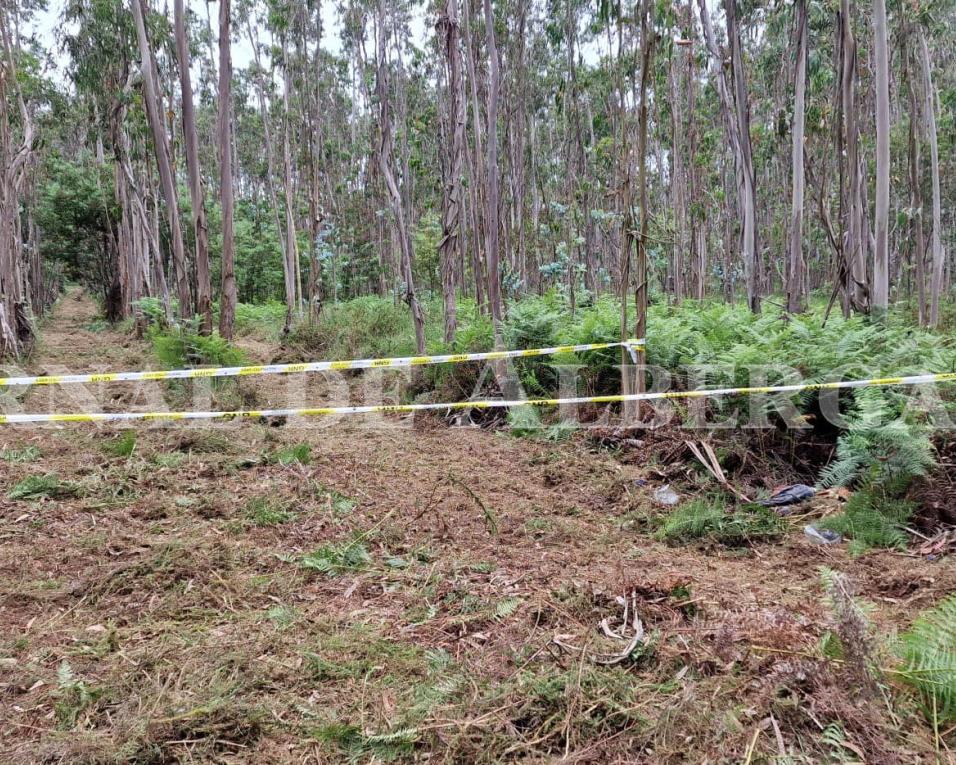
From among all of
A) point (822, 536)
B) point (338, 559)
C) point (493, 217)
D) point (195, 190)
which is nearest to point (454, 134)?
point (493, 217)

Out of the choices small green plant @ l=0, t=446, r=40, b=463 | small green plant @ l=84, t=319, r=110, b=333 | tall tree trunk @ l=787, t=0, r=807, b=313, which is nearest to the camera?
small green plant @ l=0, t=446, r=40, b=463

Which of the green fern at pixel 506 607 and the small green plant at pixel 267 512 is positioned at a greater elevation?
the small green plant at pixel 267 512

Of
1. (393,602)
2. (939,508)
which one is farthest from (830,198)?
(393,602)

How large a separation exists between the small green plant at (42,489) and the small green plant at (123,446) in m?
0.84

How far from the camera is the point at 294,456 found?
6102 millimetres

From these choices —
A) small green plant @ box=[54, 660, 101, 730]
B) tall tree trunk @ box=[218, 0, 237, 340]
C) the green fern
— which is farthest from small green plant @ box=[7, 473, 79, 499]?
tall tree trunk @ box=[218, 0, 237, 340]

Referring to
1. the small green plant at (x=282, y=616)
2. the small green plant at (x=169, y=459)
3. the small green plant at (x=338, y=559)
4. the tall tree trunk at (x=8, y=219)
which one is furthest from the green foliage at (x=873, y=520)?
the tall tree trunk at (x=8, y=219)

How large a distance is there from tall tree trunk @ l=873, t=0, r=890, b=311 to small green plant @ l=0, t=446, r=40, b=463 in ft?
33.0

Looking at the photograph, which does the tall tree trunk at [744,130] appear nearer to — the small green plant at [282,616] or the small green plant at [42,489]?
the small green plant at [282,616]

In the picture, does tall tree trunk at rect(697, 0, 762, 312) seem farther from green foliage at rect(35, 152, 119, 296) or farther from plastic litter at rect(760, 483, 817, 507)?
green foliage at rect(35, 152, 119, 296)

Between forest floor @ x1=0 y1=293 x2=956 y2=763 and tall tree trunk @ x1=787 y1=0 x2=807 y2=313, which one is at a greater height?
tall tree trunk @ x1=787 y1=0 x2=807 y2=313

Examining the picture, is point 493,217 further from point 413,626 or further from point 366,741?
point 366,741

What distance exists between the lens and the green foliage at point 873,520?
4082 millimetres

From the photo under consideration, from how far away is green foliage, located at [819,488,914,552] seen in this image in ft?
13.4
